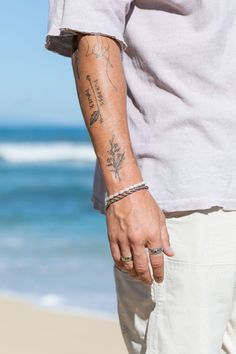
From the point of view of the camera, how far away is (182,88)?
5.68 feet

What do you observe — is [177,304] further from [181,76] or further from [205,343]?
[181,76]

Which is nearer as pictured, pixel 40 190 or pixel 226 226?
pixel 226 226

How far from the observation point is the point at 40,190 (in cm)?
1505

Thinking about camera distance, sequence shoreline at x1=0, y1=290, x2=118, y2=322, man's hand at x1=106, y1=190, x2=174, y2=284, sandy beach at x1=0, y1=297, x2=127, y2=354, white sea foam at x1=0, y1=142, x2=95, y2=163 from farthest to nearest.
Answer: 1. white sea foam at x1=0, y1=142, x2=95, y2=163
2. shoreline at x1=0, y1=290, x2=118, y2=322
3. sandy beach at x1=0, y1=297, x2=127, y2=354
4. man's hand at x1=106, y1=190, x2=174, y2=284

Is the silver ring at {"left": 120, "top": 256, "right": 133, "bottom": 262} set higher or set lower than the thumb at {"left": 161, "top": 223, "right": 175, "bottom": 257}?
lower

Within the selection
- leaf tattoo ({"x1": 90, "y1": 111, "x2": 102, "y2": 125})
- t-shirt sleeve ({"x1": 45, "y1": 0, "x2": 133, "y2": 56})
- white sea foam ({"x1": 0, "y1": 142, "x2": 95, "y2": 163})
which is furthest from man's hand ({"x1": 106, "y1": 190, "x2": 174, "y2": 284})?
white sea foam ({"x1": 0, "y1": 142, "x2": 95, "y2": 163})

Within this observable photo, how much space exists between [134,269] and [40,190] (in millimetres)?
13453

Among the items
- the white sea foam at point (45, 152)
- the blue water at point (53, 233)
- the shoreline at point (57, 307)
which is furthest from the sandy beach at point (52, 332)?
the white sea foam at point (45, 152)

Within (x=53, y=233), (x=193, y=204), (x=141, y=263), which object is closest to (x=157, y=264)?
(x=141, y=263)

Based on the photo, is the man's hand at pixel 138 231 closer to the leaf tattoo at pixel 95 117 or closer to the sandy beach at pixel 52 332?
the leaf tattoo at pixel 95 117

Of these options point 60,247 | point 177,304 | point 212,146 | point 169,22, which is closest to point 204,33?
point 169,22

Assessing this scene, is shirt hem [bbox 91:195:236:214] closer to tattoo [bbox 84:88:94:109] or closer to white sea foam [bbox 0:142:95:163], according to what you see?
tattoo [bbox 84:88:94:109]

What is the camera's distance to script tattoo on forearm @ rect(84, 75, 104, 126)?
1690 mm

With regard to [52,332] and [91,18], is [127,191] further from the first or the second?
[52,332]
